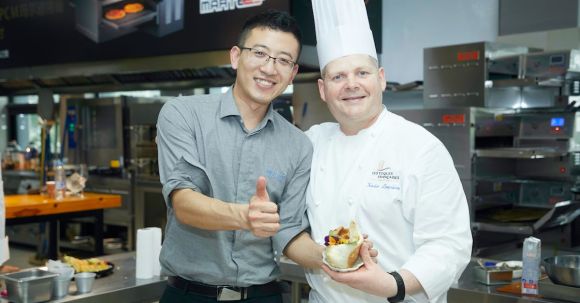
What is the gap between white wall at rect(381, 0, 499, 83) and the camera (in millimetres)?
5441

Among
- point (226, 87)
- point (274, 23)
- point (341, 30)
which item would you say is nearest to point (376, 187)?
point (341, 30)

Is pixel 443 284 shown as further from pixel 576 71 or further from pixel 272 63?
pixel 576 71

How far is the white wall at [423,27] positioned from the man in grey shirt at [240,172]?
3708 mm

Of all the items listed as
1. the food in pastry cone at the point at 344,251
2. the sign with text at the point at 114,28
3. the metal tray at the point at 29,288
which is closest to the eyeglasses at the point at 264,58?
the food in pastry cone at the point at 344,251

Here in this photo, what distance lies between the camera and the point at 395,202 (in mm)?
A: 1902

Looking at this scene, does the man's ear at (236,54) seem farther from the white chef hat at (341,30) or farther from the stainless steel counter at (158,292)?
the stainless steel counter at (158,292)

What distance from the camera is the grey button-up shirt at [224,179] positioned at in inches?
80.6

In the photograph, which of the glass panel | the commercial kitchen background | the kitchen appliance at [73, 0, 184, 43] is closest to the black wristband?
the commercial kitchen background

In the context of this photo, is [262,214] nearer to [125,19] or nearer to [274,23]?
[274,23]

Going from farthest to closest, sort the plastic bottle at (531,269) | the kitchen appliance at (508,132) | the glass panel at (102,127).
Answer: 1. the glass panel at (102,127)
2. the kitchen appliance at (508,132)
3. the plastic bottle at (531,269)

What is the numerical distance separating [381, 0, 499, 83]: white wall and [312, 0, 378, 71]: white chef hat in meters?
3.55

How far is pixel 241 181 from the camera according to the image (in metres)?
2.07

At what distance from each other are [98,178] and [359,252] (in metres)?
6.30

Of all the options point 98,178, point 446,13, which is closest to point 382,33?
point 446,13
